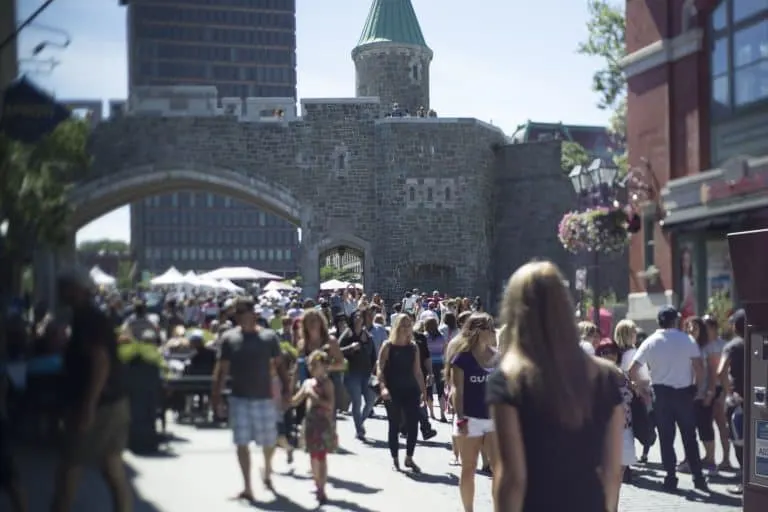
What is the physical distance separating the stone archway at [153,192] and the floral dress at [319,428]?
39 cm

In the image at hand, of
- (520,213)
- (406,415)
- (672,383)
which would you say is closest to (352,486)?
(406,415)

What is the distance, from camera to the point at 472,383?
7273 mm

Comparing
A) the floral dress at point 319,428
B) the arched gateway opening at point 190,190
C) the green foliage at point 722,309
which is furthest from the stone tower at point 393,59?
the floral dress at point 319,428

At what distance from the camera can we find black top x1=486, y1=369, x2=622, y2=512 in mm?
3342

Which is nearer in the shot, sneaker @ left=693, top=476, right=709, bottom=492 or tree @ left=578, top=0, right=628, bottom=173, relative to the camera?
sneaker @ left=693, top=476, right=709, bottom=492

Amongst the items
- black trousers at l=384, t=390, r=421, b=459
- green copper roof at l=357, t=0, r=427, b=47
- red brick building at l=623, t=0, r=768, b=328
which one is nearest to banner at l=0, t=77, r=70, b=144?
black trousers at l=384, t=390, r=421, b=459

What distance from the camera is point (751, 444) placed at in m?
7.17

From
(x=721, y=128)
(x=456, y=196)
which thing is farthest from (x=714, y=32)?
(x=456, y=196)

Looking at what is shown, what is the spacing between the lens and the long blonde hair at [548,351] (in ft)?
10.9

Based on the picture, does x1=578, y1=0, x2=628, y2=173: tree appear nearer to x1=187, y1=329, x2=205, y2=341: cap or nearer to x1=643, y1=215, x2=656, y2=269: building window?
x1=643, y1=215, x2=656, y2=269: building window

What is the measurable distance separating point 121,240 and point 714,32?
15.0 meters

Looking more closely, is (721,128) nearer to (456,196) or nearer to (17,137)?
(456,196)

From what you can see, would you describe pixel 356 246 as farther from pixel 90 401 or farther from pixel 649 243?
pixel 649 243

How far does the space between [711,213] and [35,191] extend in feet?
46.0
